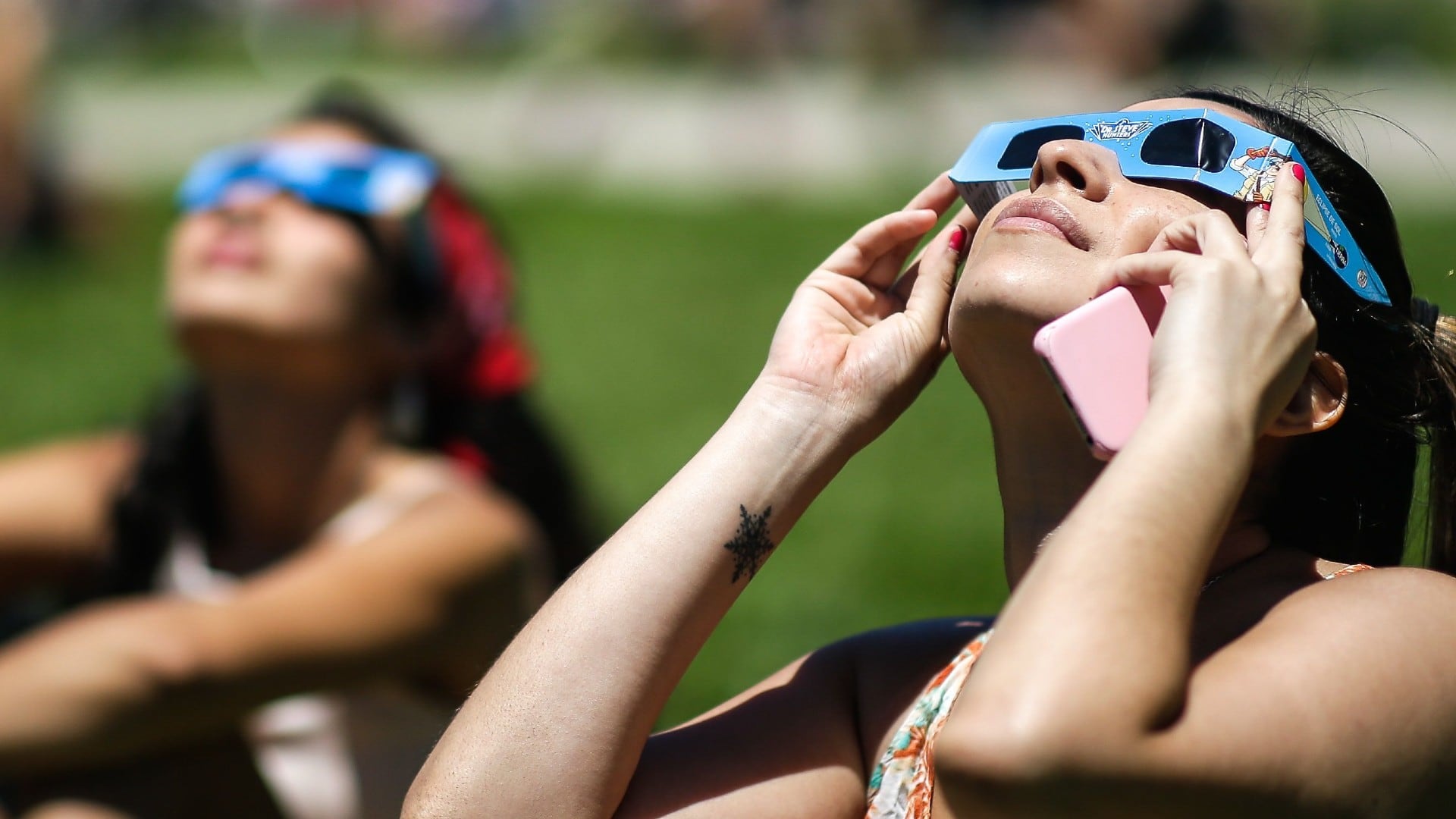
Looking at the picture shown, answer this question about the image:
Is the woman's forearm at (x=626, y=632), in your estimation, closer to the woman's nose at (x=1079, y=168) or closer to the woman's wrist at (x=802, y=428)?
the woman's wrist at (x=802, y=428)

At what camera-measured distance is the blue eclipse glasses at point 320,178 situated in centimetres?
360

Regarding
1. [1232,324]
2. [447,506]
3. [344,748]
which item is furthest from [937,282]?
[344,748]

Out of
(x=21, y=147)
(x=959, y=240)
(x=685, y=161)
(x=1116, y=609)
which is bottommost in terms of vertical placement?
(x=685, y=161)

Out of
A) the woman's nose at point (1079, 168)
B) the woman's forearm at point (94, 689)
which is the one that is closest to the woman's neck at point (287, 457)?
the woman's forearm at point (94, 689)

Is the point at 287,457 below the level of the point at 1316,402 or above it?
below

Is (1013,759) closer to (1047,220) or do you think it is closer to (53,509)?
(1047,220)

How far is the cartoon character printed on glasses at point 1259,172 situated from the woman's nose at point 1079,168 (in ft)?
0.50

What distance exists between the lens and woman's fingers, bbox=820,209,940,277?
2258mm

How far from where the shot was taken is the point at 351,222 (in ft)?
11.9

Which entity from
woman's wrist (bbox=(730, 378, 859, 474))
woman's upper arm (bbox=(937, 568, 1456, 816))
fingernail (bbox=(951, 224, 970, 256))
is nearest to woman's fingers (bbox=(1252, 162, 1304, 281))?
woman's upper arm (bbox=(937, 568, 1456, 816))

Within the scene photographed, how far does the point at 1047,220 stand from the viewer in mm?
1916

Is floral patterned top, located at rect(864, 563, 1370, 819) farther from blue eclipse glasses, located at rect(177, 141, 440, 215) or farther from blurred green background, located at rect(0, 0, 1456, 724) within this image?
blue eclipse glasses, located at rect(177, 141, 440, 215)

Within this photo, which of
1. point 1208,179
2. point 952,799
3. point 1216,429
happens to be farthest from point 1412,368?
point 952,799

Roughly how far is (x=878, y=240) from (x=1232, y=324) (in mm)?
717
